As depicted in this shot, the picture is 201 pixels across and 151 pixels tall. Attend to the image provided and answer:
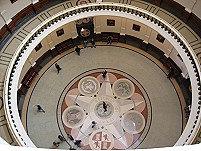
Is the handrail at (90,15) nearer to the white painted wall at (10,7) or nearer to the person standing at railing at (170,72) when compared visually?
the white painted wall at (10,7)

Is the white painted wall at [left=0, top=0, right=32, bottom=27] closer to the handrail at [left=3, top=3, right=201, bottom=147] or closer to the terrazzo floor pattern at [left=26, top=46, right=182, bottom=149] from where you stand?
the handrail at [left=3, top=3, right=201, bottom=147]

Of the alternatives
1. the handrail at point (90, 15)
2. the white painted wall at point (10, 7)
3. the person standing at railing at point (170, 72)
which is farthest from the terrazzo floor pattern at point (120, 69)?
the white painted wall at point (10, 7)

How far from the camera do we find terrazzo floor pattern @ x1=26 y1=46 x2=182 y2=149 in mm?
18031

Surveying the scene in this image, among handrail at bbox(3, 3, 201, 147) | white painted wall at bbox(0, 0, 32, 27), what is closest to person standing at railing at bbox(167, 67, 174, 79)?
handrail at bbox(3, 3, 201, 147)

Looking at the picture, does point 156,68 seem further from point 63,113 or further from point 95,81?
point 63,113

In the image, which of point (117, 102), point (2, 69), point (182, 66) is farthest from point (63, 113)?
point (182, 66)

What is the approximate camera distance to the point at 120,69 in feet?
65.6

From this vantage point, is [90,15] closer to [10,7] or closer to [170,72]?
[10,7]

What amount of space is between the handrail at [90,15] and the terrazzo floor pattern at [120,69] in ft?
10.5

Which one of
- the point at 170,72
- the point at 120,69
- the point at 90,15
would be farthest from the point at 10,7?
the point at 170,72

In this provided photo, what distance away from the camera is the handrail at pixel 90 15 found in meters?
14.6

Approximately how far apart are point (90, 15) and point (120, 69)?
4.02 metres

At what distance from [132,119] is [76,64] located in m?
5.11

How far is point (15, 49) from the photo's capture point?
56.6ft
